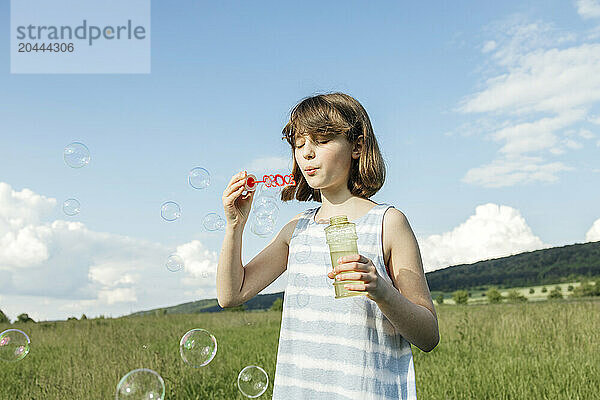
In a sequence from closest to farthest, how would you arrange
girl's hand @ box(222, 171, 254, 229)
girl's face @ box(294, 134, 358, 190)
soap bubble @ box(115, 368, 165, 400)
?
girl's face @ box(294, 134, 358, 190) → girl's hand @ box(222, 171, 254, 229) → soap bubble @ box(115, 368, 165, 400)

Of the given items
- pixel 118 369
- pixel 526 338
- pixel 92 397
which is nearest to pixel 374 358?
pixel 92 397

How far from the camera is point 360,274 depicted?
1.54 m

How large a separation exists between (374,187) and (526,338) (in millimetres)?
6001

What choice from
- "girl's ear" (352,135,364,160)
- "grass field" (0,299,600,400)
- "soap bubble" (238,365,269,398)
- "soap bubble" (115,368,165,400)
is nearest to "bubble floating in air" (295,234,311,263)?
"girl's ear" (352,135,364,160)

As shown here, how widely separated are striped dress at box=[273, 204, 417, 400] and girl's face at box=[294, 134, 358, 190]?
0.19 meters

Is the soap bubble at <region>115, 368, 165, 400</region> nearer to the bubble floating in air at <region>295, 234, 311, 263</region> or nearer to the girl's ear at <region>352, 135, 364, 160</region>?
the bubble floating in air at <region>295, 234, 311, 263</region>

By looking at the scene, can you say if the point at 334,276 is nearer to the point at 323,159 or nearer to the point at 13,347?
the point at 323,159

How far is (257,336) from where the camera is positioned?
9305mm

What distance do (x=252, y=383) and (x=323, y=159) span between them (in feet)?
6.09

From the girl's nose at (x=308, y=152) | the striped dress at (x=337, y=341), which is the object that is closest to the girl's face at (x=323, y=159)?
the girl's nose at (x=308, y=152)

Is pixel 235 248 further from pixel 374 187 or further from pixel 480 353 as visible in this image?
pixel 480 353

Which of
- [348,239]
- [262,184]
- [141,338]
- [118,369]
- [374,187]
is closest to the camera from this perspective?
[348,239]

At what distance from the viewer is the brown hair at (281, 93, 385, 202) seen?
2068mm

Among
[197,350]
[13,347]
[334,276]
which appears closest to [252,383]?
[197,350]
